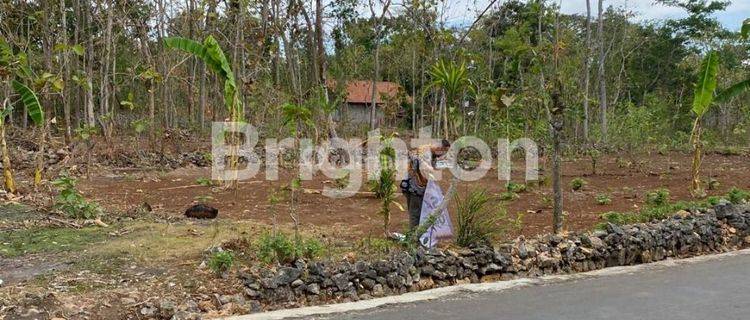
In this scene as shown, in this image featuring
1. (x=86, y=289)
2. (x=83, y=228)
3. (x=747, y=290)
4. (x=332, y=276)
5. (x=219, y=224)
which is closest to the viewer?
(x=86, y=289)

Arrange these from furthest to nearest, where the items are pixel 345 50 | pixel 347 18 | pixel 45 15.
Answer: pixel 345 50, pixel 347 18, pixel 45 15

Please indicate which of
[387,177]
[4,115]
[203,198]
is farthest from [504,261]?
[4,115]

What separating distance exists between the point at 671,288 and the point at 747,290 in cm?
63

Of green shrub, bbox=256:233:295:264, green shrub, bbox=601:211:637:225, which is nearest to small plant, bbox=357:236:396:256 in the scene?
green shrub, bbox=256:233:295:264

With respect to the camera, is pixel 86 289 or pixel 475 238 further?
pixel 475 238

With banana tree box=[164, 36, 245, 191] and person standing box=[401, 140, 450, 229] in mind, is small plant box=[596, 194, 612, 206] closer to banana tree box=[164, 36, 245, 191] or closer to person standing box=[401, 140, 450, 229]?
person standing box=[401, 140, 450, 229]

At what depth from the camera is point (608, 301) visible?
527 cm

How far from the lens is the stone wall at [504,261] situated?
5.12m

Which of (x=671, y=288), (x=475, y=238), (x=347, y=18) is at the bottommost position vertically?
(x=671, y=288)

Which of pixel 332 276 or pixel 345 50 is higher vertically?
pixel 345 50

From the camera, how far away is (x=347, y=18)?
23672mm

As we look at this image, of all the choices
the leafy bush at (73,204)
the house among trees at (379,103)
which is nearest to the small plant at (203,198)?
the leafy bush at (73,204)

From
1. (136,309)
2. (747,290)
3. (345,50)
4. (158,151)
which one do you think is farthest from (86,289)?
(345,50)

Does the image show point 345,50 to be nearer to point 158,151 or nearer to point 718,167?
point 158,151
